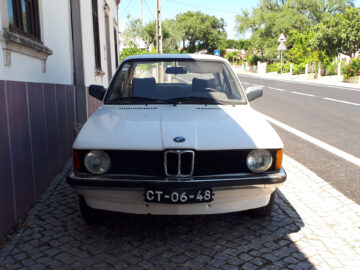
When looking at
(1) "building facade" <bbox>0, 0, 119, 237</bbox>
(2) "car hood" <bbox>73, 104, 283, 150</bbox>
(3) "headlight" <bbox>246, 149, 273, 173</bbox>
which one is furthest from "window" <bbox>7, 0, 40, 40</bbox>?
(3) "headlight" <bbox>246, 149, 273, 173</bbox>

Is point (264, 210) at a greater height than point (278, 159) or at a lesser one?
lesser

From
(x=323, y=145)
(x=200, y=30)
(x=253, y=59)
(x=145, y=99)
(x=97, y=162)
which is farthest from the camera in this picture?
(x=200, y=30)

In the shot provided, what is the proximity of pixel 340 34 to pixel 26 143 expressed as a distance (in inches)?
1430

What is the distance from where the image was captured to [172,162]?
109 inches

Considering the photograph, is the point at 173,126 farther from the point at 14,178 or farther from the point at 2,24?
the point at 2,24

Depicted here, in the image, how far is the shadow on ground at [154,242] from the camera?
9.03 feet

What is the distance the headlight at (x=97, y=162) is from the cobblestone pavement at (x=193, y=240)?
66 cm

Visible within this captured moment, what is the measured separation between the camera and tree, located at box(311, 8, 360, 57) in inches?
1339

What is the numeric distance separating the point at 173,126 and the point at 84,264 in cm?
125

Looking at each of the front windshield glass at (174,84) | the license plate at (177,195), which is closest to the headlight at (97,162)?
the license plate at (177,195)

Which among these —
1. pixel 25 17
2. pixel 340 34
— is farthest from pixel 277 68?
pixel 25 17

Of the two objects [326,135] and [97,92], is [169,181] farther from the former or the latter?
[326,135]

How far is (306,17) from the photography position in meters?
60.5

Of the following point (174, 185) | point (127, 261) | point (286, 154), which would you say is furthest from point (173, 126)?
point (286, 154)
